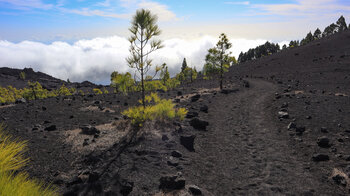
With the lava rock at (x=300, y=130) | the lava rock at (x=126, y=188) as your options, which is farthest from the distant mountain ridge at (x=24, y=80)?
the lava rock at (x=300, y=130)

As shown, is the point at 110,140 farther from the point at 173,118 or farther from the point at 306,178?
the point at 306,178

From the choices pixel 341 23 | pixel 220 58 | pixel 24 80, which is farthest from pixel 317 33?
pixel 24 80

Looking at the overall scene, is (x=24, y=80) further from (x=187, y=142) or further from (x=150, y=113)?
(x=187, y=142)

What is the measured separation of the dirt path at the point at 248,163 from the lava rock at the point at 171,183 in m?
0.69

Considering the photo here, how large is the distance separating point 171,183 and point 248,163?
3.20m

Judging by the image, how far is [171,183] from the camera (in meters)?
5.30

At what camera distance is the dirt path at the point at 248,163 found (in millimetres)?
5527

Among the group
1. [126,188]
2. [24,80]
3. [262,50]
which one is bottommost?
[126,188]

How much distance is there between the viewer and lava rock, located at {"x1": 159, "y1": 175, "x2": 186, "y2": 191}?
5.28 m

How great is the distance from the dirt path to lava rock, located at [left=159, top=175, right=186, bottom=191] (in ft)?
2.26

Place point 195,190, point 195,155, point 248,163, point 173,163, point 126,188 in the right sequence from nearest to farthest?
1. point 126,188
2. point 195,190
3. point 173,163
4. point 248,163
5. point 195,155

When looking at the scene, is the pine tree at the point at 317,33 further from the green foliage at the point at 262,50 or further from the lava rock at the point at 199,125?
the lava rock at the point at 199,125

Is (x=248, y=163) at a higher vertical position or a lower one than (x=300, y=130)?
lower

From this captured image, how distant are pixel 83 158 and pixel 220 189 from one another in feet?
14.4
